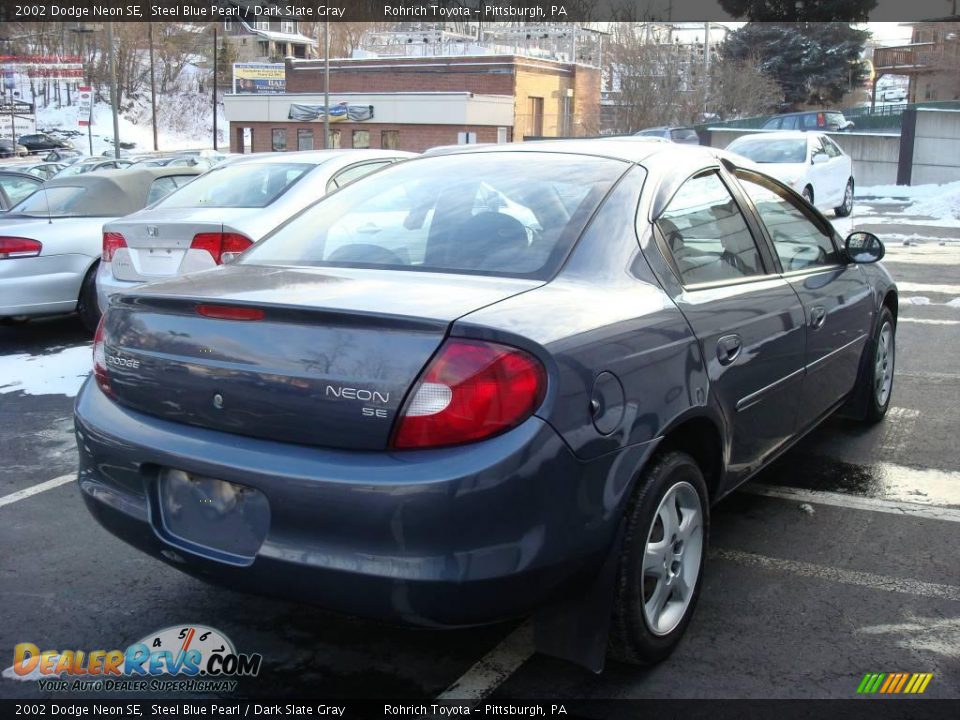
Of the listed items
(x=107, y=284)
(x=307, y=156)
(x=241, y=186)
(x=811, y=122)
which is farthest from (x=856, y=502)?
(x=811, y=122)

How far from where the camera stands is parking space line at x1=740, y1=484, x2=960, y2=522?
4316 millimetres

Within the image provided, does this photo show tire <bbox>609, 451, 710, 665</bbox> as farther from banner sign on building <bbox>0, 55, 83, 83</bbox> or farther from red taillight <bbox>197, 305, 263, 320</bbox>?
banner sign on building <bbox>0, 55, 83, 83</bbox>

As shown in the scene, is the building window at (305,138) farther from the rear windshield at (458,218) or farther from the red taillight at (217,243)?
the rear windshield at (458,218)

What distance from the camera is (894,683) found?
2.95 meters

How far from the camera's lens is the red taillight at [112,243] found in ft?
22.8

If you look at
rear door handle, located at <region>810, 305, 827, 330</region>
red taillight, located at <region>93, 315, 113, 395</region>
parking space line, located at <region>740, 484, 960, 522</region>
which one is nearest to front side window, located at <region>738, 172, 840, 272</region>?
rear door handle, located at <region>810, 305, 827, 330</region>

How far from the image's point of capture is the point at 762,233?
4.05 m

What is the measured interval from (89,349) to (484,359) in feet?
21.4

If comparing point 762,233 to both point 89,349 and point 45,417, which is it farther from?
point 89,349

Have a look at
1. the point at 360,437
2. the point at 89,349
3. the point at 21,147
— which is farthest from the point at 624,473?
the point at 21,147

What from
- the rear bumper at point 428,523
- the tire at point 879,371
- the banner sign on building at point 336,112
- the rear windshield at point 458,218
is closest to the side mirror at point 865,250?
the tire at point 879,371

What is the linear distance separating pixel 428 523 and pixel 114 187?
26.0 ft

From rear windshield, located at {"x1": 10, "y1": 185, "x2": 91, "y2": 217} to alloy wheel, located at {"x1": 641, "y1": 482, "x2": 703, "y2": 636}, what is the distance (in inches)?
289

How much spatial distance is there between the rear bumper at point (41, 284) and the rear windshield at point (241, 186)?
133 cm
